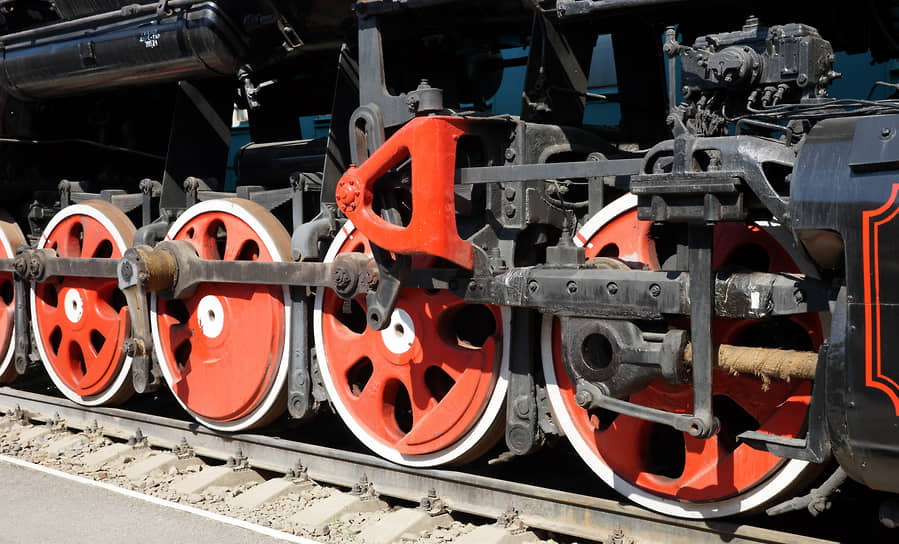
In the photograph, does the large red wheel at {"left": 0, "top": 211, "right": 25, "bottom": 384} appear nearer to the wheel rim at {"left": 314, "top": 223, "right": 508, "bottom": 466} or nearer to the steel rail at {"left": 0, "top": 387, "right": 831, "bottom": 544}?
the steel rail at {"left": 0, "top": 387, "right": 831, "bottom": 544}

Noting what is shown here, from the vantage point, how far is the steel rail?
3.47 metres

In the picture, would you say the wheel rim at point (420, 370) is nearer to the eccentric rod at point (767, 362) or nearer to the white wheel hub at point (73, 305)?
the eccentric rod at point (767, 362)

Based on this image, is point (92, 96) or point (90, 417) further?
point (92, 96)

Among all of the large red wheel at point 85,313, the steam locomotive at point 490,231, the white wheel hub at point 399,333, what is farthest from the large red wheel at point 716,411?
the large red wheel at point 85,313

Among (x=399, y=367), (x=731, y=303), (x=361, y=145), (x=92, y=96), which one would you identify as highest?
(x=92, y=96)

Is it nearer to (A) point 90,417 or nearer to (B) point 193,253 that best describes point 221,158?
(B) point 193,253

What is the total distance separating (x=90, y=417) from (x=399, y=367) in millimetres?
2388

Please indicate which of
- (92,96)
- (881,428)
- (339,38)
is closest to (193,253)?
(339,38)

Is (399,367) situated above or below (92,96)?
below

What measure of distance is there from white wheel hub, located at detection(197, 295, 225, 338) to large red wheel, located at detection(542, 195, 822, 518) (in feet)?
6.45

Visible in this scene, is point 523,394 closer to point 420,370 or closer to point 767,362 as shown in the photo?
point 420,370

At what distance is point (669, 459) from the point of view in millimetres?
4395

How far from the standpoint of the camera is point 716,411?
385 cm

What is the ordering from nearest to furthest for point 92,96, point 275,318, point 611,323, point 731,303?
point 731,303 < point 611,323 < point 275,318 < point 92,96
